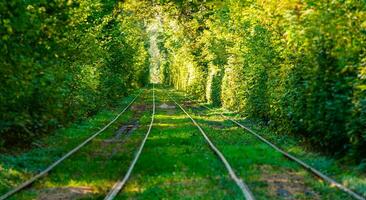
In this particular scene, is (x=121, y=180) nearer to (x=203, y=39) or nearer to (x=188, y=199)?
(x=188, y=199)

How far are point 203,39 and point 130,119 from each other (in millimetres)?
15131

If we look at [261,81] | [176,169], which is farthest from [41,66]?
[261,81]

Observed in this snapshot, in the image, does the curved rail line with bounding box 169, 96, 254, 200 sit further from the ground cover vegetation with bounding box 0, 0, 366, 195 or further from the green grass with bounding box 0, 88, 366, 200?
the ground cover vegetation with bounding box 0, 0, 366, 195

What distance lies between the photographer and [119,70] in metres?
44.9

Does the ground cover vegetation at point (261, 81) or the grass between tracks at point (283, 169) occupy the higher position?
the ground cover vegetation at point (261, 81)

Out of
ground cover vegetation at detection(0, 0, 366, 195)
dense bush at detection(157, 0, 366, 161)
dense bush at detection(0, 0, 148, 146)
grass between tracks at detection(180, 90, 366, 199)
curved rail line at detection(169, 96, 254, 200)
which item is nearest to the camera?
curved rail line at detection(169, 96, 254, 200)

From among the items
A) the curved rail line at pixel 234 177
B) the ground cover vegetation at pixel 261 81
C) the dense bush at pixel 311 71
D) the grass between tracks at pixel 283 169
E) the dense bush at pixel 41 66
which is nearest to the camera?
the curved rail line at pixel 234 177

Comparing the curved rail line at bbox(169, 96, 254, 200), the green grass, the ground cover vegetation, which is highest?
the ground cover vegetation

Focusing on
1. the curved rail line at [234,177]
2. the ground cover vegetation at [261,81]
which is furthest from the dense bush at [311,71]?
the curved rail line at [234,177]

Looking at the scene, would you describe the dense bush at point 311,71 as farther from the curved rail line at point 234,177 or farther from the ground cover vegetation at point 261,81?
the curved rail line at point 234,177

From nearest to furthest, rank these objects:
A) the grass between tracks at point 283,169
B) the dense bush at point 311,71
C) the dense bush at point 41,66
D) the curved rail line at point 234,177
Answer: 1. the curved rail line at point 234,177
2. the grass between tracks at point 283,169
3. the dense bush at point 41,66
4. the dense bush at point 311,71

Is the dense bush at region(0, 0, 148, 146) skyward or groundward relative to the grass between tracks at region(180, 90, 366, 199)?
skyward

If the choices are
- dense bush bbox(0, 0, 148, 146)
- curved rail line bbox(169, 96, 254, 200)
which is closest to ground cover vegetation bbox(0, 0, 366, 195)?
dense bush bbox(0, 0, 148, 146)

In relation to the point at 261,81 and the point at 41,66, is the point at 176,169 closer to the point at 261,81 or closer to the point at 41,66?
the point at 41,66
